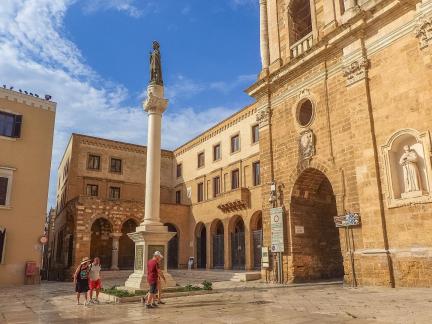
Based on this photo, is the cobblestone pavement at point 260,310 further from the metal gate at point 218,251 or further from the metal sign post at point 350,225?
the metal gate at point 218,251

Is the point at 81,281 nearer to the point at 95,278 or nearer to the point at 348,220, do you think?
the point at 95,278

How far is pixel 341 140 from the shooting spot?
14.4 metres

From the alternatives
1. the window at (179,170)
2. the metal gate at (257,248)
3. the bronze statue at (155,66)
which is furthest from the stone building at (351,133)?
the window at (179,170)

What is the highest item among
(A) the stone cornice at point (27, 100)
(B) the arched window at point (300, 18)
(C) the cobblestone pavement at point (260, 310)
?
(B) the arched window at point (300, 18)

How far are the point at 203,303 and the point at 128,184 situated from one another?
26031 millimetres

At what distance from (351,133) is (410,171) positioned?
2.86 meters

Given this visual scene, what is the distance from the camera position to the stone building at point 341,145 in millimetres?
11680

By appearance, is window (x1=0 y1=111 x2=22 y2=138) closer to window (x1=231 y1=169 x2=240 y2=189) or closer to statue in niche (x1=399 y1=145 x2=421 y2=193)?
window (x1=231 y1=169 x2=240 y2=189)

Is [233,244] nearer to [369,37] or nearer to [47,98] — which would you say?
[47,98]

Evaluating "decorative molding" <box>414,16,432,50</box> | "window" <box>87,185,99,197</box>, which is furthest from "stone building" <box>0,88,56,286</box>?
"decorative molding" <box>414,16,432,50</box>

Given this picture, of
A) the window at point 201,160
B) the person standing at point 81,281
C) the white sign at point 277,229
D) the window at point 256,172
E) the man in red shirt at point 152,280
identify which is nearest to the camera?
the man in red shirt at point 152,280

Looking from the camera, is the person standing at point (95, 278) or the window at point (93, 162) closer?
the person standing at point (95, 278)

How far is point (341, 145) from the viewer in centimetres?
1432

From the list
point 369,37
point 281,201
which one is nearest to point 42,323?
point 281,201
